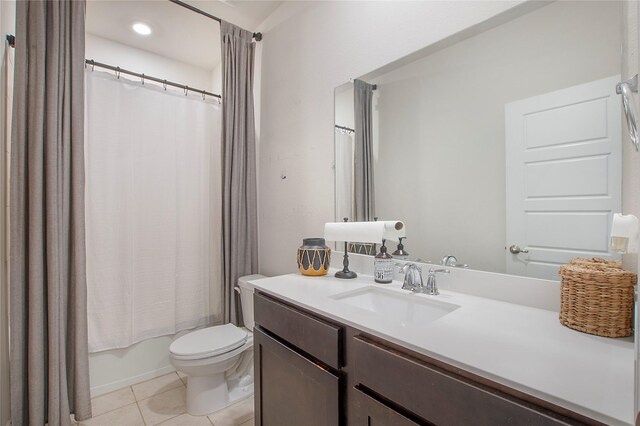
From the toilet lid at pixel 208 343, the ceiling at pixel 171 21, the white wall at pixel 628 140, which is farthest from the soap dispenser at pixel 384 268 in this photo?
the ceiling at pixel 171 21

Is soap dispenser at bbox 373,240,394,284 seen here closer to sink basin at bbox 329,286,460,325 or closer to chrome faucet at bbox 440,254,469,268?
sink basin at bbox 329,286,460,325

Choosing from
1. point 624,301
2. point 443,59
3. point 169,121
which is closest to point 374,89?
point 443,59

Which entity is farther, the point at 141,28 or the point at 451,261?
the point at 141,28

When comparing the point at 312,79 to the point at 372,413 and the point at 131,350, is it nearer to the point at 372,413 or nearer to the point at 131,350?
the point at 372,413

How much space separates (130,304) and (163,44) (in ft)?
7.15

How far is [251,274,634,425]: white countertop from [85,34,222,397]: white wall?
1.73 meters

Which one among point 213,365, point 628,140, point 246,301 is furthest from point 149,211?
point 628,140

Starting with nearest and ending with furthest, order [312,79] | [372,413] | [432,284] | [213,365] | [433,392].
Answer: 1. [433,392]
2. [372,413]
3. [432,284]
4. [213,365]
5. [312,79]

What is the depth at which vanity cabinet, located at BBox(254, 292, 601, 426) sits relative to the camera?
0.57m

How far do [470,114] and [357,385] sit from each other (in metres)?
1.10

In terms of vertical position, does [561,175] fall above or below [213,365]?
above

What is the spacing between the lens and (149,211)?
2.13 metres

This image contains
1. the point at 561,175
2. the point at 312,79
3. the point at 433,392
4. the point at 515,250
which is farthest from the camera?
the point at 312,79

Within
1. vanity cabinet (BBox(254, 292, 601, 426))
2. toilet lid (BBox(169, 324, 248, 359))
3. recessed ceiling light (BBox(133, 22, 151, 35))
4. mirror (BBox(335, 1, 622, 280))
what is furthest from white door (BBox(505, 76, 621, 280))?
recessed ceiling light (BBox(133, 22, 151, 35))
